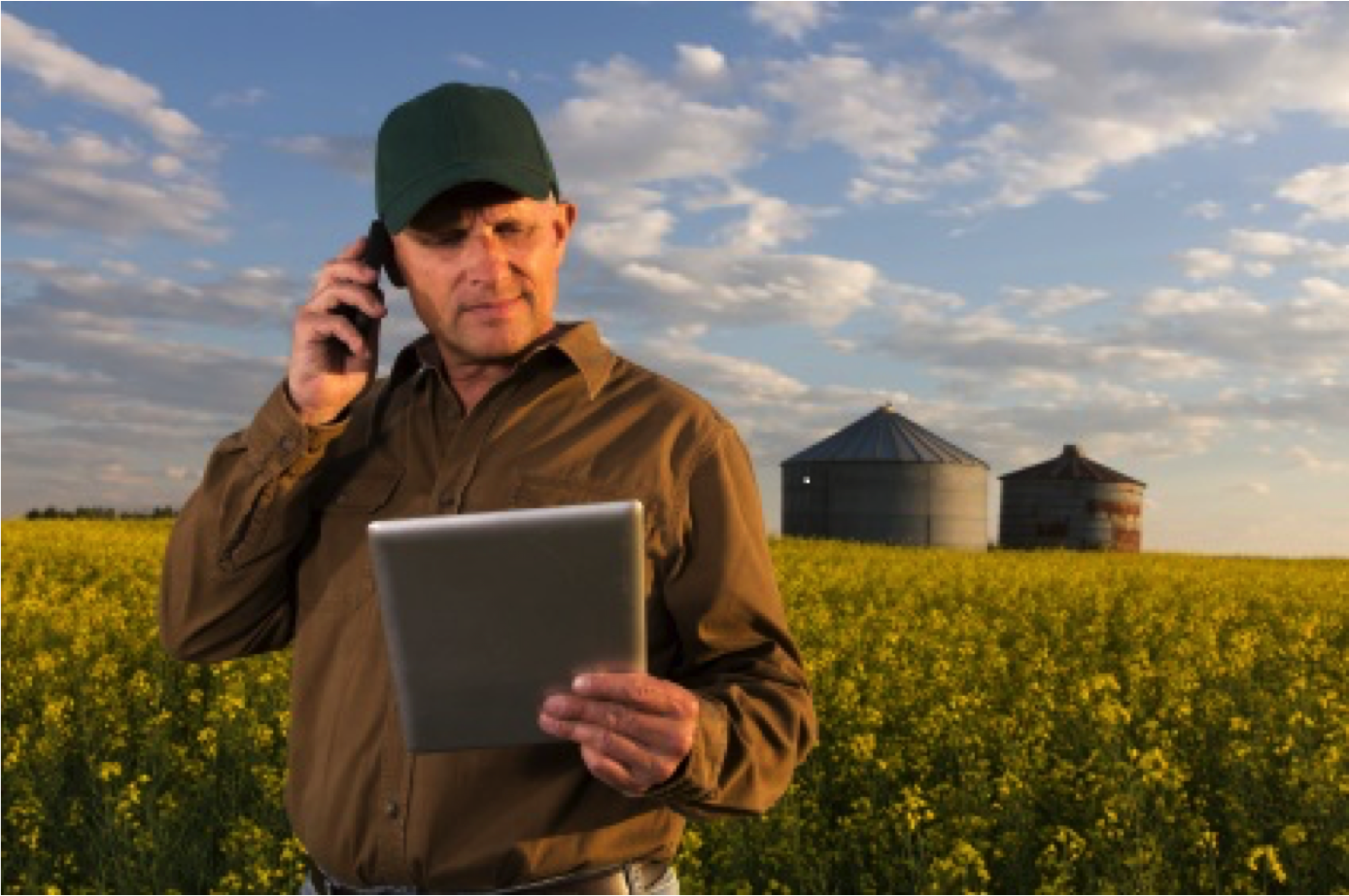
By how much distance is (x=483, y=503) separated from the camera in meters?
2.22

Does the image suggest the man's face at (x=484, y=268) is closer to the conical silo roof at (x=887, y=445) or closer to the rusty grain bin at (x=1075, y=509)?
the conical silo roof at (x=887, y=445)

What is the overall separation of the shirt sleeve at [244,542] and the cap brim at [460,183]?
321mm

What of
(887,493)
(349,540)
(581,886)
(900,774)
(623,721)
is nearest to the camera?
(623,721)

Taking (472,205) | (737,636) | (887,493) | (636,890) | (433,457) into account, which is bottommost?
(636,890)

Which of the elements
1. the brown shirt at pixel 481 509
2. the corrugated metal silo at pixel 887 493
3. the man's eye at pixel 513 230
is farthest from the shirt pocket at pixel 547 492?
the corrugated metal silo at pixel 887 493

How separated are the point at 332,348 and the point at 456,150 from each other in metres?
0.34

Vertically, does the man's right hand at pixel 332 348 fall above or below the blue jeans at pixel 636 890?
above

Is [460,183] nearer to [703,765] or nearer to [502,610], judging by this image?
[502,610]

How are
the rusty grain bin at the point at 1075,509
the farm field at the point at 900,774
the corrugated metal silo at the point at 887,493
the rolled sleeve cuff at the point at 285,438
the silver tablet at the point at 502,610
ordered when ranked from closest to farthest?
1. the silver tablet at the point at 502,610
2. the rolled sleeve cuff at the point at 285,438
3. the farm field at the point at 900,774
4. the corrugated metal silo at the point at 887,493
5. the rusty grain bin at the point at 1075,509

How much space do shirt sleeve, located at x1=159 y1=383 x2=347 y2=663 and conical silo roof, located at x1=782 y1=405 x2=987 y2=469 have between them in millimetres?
35066

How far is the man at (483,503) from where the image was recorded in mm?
2119

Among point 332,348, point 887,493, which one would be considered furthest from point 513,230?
point 887,493

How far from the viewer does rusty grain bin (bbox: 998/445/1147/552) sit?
41.6 m

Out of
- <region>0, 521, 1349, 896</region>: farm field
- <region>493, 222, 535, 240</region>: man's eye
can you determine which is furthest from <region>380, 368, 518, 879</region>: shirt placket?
<region>0, 521, 1349, 896</region>: farm field
